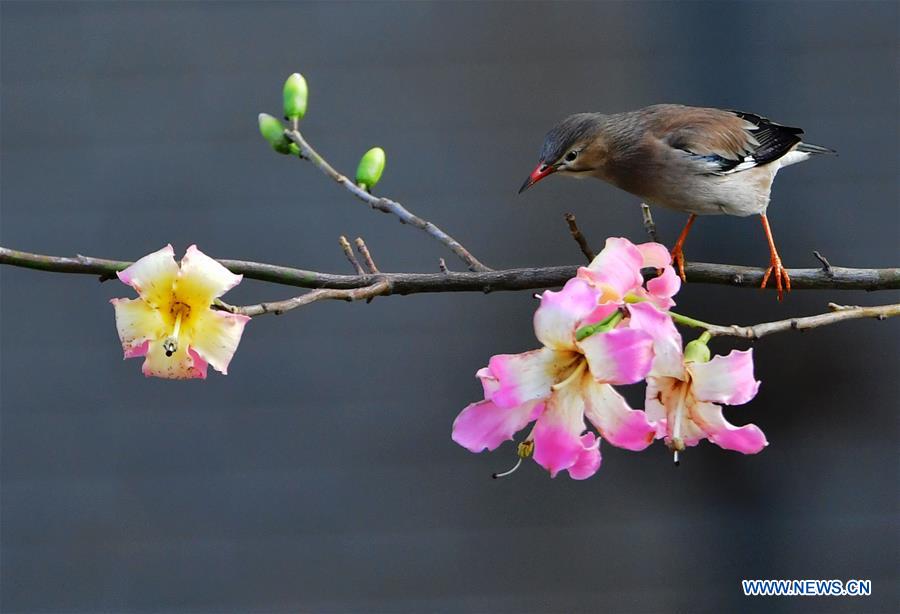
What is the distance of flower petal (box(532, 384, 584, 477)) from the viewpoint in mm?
A: 1149

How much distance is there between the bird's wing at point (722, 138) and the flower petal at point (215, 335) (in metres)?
1.81

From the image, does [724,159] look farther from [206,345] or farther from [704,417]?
[206,345]

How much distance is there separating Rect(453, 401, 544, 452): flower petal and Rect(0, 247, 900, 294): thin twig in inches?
10.7

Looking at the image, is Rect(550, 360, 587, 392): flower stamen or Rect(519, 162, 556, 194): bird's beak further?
Rect(519, 162, 556, 194): bird's beak

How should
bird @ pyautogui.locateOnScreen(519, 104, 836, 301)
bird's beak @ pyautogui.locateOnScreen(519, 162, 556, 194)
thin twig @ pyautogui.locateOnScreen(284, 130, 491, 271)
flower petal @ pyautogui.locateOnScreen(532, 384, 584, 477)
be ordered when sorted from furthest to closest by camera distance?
bird @ pyautogui.locateOnScreen(519, 104, 836, 301) < bird's beak @ pyautogui.locateOnScreen(519, 162, 556, 194) < thin twig @ pyautogui.locateOnScreen(284, 130, 491, 271) < flower petal @ pyautogui.locateOnScreen(532, 384, 584, 477)

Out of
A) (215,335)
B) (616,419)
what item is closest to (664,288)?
(616,419)

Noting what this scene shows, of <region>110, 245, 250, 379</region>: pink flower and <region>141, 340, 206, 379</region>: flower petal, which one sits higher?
<region>110, 245, 250, 379</region>: pink flower

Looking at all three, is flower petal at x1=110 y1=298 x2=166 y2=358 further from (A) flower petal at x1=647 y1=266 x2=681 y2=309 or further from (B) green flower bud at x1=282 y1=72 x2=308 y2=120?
(B) green flower bud at x1=282 y1=72 x2=308 y2=120

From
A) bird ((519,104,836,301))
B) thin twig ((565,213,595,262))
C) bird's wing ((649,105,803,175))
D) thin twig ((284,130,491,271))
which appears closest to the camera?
thin twig ((565,213,595,262))

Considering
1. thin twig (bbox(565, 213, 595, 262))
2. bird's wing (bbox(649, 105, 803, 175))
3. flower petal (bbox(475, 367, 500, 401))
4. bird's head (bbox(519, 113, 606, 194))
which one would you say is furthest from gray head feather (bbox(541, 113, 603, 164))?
flower petal (bbox(475, 367, 500, 401))

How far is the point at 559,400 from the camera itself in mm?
1159

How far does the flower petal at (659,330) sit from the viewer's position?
3.54 ft

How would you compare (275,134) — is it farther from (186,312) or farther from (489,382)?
(489,382)

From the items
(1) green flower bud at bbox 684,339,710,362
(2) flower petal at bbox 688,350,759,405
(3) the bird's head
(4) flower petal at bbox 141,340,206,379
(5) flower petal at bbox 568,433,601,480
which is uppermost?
(3) the bird's head
